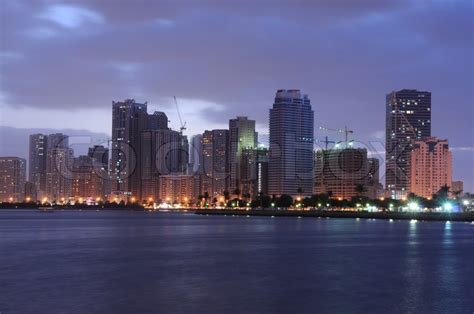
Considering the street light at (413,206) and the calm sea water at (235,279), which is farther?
the street light at (413,206)

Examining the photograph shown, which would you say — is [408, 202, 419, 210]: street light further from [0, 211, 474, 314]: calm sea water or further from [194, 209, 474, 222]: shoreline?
[0, 211, 474, 314]: calm sea water

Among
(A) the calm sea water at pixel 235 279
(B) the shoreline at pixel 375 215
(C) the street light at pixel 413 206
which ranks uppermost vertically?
(C) the street light at pixel 413 206

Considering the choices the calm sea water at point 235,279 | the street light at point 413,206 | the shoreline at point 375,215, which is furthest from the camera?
the street light at point 413,206

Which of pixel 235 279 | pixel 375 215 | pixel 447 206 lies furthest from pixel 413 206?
pixel 235 279

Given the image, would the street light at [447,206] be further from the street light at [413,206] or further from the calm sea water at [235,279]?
the calm sea water at [235,279]

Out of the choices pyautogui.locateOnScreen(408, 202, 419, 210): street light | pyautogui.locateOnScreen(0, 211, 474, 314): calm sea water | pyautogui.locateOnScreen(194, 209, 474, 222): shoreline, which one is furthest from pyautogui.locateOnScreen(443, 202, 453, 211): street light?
pyautogui.locateOnScreen(0, 211, 474, 314): calm sea water

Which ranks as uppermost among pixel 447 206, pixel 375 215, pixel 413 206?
pixel 447 206

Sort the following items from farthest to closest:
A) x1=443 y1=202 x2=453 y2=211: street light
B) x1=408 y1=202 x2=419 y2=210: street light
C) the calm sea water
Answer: x1=408 y1=202 x2=419 y2=210: street light, x1=443 y1=202 x2=453 y2=211: street light, the calm sea water

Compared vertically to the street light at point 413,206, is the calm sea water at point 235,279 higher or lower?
lower

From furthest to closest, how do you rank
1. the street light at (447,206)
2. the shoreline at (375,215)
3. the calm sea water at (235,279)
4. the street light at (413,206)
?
the street light at (413,206), the street light at (447,206), the shoreline at (375,215), the calm sea water at (235,279)

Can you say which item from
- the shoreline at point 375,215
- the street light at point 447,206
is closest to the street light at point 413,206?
the street light at point 447,206

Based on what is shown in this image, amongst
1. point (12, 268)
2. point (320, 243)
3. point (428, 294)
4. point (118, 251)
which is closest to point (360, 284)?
point (428, 294)

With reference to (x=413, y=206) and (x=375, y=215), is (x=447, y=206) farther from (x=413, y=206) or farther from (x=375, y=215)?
(x=375, y=215)

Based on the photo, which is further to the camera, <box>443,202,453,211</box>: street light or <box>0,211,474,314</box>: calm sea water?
<box>443,202,453,211</box>: street light
